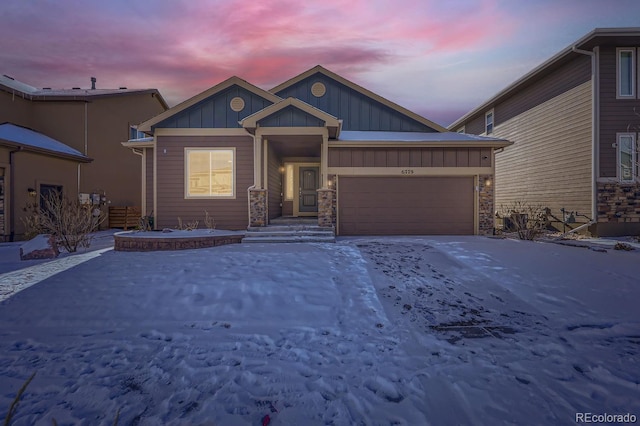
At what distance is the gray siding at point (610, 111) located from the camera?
1058 centimetres

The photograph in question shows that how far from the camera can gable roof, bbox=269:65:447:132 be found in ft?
39.6

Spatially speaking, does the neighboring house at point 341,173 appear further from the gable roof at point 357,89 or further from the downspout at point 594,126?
the downspout at point 594,126

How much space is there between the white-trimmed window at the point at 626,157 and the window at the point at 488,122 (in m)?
6.64

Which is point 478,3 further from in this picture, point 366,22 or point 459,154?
point 459,154

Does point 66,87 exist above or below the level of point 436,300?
Answer: above

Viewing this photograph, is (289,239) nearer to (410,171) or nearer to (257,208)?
(257,208)

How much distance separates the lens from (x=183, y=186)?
10.3 metres

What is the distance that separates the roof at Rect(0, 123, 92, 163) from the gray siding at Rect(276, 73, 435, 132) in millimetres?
9263

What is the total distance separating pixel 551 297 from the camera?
15.2 ft

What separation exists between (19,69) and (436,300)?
2395 centimetres

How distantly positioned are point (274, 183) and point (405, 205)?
4.95 meters

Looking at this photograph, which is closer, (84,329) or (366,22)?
(84,329)

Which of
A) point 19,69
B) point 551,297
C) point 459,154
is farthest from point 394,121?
point 19,69

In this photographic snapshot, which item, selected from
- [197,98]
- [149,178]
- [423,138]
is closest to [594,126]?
[423,138]
